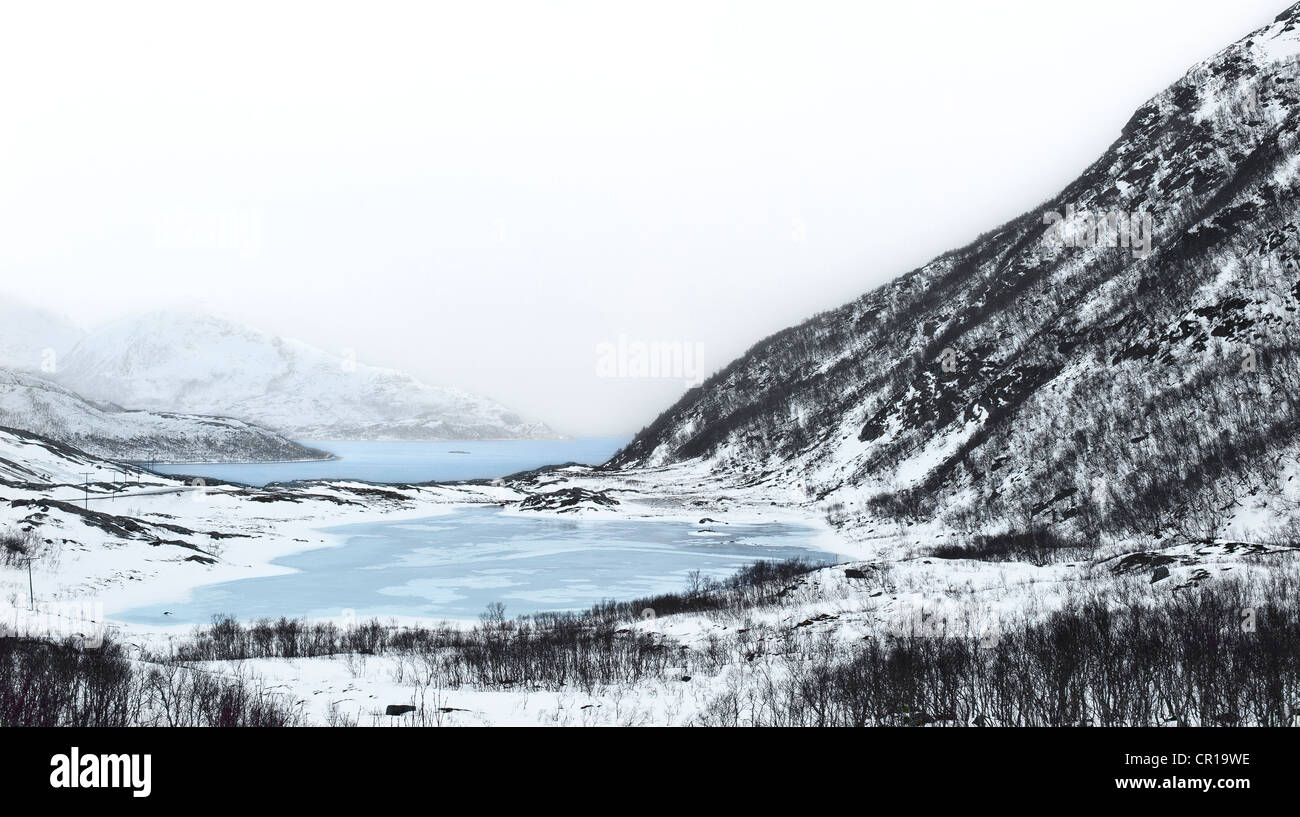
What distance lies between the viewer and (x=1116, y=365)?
4006 centimetres

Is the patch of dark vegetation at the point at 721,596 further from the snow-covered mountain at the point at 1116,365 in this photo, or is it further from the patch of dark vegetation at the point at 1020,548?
the snow-covered mountain at the point at 1116,365

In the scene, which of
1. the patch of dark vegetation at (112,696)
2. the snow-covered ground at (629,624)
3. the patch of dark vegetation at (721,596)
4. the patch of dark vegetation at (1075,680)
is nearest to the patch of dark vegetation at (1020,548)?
the snow-covered ground at (629,624)

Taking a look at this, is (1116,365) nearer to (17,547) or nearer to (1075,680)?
(1075,680)

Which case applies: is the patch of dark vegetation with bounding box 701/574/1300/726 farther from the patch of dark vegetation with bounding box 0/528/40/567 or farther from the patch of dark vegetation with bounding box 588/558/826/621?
the patch of dark vegetation with bounding box 0/528/40/567

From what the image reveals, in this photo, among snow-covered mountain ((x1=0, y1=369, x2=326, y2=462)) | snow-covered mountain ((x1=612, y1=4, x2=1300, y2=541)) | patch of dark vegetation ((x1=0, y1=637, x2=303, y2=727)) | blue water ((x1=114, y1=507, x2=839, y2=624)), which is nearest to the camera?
patch of dark vegetation ((x1=0, y1=637, x2=303, y2=727))

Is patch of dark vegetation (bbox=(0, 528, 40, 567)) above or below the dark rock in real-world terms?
above

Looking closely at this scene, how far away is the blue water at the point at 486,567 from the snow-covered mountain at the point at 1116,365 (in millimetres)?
12179

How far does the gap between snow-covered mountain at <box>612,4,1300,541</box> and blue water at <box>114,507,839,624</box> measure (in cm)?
1218

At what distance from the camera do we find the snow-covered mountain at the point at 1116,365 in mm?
31031

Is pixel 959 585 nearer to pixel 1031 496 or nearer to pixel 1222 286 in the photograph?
pixel 1031 496

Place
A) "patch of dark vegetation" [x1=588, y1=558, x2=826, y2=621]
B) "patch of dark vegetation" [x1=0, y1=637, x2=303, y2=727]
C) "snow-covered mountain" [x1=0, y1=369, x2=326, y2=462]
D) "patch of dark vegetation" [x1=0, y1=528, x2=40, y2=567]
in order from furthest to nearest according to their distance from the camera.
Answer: "snow-covered mountain" [x1=0, y1=369, x2=326, y2=462] < "patch of dark vegetation" [x1=0, y1=528, x2=40, y2=567] < "patch of dark vegetation" [x1=588, y1=558, x2=826, y2=621] < "patch of dark vegetation" [x1=0, y1=637, x2=303, y2=727]

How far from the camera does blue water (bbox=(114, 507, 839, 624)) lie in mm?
28578

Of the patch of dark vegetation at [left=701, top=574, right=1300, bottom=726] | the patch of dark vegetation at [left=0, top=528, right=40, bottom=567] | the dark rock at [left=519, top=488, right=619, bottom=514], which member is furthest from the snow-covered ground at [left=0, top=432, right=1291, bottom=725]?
the dark rock at [left=519, top=488, right=619, bottom=514]

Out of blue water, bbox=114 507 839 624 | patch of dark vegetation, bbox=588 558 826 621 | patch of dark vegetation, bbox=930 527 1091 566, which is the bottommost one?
blue water, bbox=114 507 839 624
